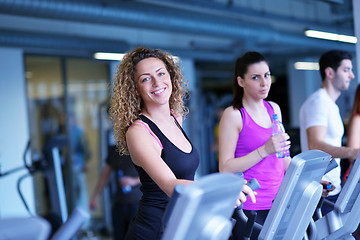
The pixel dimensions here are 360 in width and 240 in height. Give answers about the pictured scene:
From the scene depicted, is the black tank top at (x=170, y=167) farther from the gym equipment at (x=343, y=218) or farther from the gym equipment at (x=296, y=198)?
the gym equipment at (x=343, y=218)

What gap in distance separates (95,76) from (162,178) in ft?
22.2

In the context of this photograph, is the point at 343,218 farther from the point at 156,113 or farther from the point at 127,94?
the point at 127,94

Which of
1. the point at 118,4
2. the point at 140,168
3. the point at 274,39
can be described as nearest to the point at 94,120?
the point at 118,4

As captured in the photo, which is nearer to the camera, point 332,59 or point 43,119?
point 332,59

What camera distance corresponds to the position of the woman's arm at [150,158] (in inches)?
70.1

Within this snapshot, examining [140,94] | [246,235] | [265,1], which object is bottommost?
[246,235]

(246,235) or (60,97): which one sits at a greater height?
(60,97)

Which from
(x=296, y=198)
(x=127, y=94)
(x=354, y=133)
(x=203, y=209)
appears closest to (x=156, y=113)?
(x=127, y=94)

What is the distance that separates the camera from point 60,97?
7660mm

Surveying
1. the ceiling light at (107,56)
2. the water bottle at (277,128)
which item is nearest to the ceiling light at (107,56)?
the ceiling light at (107,56)

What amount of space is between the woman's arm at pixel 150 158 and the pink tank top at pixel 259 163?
647mm

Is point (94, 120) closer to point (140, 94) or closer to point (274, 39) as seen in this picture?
point (274, 39)

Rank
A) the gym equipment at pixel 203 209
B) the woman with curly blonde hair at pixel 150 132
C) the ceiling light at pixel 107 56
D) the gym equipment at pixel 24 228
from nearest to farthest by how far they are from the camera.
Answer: the gym equipment at pixel 24 228 < the gym equipment at pixel 203 209 < the woman with curly blonde hair at pixel 150 132 < the ceiling light at pixel 107 56

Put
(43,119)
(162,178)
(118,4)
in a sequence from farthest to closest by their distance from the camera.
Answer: (43,119) → (118,4) → (162,178)
